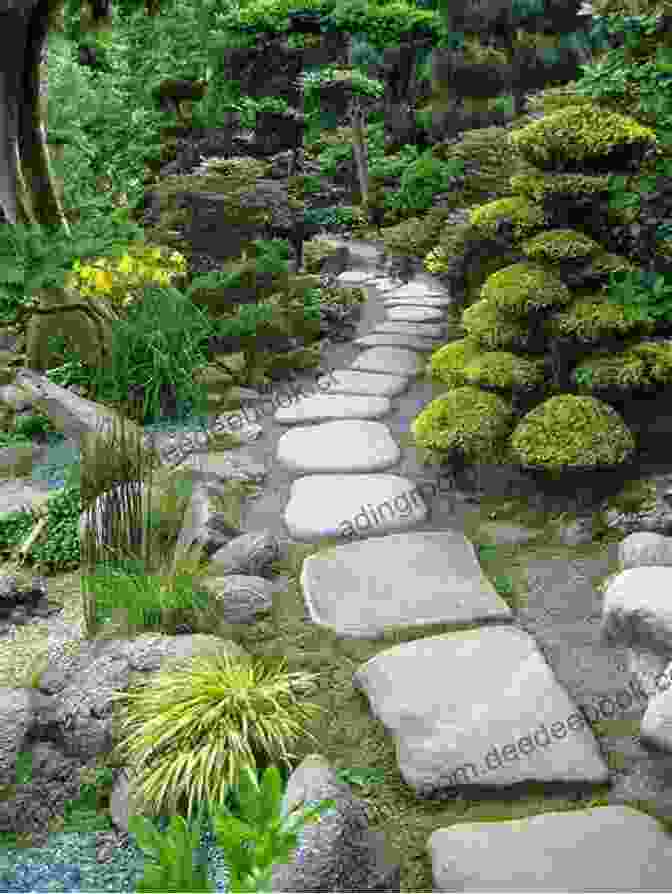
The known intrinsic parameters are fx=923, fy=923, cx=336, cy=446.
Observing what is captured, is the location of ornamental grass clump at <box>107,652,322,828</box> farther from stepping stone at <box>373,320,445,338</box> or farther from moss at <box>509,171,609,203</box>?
stepping stone at <box>373,320,445,338</box>

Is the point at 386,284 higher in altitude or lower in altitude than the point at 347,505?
lower

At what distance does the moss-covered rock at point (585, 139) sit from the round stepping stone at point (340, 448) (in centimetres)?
183

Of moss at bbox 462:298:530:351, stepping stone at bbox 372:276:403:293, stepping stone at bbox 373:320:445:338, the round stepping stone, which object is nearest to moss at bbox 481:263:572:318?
moss at bbox 462:298:530:351

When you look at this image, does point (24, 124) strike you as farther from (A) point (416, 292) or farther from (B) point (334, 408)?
(A) point (416, 292)

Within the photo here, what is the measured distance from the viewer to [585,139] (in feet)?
14.8

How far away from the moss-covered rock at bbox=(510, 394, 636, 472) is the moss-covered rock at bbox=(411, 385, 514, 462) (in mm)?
145

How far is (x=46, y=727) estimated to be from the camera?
3.25 meters

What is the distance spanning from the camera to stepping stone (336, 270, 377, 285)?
34.8ft

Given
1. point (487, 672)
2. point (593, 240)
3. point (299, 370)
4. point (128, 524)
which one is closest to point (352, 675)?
point (487, 672)

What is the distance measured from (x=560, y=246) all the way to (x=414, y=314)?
4286 mm

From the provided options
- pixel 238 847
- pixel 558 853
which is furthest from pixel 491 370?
pixel 238 847

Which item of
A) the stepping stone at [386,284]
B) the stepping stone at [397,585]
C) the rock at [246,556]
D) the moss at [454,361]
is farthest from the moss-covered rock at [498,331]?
the stepping stone at [386,284]

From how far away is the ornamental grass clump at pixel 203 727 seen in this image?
9.04ft

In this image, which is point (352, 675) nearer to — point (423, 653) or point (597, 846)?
point (423, 653)
